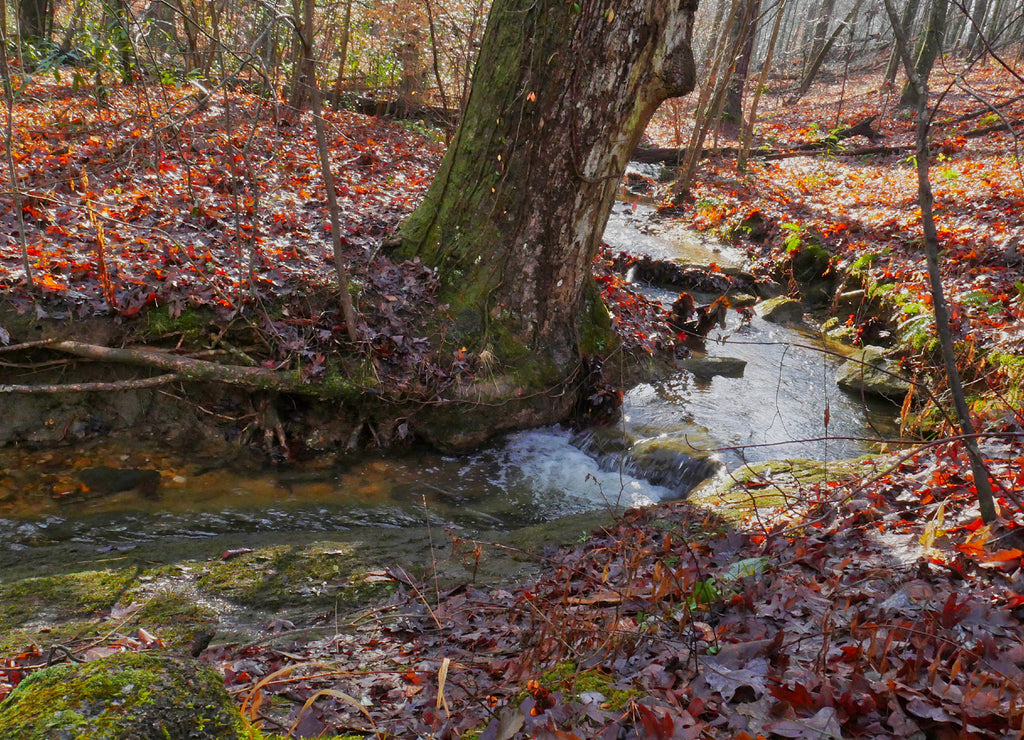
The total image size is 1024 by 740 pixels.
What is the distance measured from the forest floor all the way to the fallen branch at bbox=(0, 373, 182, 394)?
0.35 meters

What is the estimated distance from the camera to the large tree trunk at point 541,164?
5547 millimetres

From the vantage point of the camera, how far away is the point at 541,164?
232 inches

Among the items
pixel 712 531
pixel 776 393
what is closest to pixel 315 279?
pixel 712 531

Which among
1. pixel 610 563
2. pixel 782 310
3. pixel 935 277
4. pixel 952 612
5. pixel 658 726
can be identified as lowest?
pixel 610 563

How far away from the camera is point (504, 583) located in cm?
365

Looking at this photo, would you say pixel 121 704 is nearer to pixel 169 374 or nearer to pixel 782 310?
pixel 169 374

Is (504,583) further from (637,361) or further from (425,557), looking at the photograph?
(637,361)

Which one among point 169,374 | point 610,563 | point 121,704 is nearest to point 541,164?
point 169,374

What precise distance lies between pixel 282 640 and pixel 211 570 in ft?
3.38

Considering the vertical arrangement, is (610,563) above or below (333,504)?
above

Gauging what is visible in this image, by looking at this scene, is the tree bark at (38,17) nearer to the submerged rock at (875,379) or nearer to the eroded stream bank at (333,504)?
the eroded stream bank at (333,504)

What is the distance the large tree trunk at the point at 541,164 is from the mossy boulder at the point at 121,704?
15.5 ft

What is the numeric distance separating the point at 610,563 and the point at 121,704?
265 centimetres

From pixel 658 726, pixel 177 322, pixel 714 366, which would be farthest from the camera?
pixel 714 366
